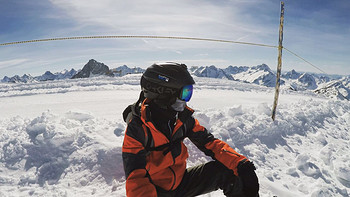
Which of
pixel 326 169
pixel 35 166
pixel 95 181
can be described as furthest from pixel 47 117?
pixel 326 169

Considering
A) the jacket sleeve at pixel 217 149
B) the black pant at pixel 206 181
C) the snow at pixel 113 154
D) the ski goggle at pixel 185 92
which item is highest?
the ski goggle at pixel 185 92

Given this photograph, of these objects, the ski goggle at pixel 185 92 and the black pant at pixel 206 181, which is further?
the black pant at pixel 206 181

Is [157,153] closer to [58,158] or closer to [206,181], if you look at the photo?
[206,181]

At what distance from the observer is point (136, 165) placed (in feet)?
5.86

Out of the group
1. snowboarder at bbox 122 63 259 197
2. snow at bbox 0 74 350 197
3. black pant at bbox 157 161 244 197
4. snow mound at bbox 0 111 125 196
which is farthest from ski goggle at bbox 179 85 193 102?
snow mound at bbox 0 111 125 196

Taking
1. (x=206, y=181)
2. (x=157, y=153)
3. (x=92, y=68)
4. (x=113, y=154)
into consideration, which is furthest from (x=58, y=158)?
(x=92, y=68)

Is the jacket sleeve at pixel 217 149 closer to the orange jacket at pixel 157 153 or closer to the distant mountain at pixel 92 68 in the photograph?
the orange jacket at pixel 157 153

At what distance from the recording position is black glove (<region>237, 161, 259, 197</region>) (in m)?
2.07

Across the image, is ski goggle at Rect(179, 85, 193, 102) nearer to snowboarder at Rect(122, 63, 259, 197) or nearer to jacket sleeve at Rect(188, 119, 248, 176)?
snowboarder at Rect(122, 63, 259, 197)

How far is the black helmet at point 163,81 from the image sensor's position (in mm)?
2098

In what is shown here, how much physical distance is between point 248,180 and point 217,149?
440 millimetres

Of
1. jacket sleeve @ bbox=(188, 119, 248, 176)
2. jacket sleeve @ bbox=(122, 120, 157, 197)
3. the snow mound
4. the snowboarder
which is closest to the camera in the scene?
jacket sleeve @ bbox=(122, 120, 157, 197)

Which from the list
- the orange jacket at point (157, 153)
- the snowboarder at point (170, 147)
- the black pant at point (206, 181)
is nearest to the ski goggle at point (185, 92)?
the snowboarder at point (170, 147)

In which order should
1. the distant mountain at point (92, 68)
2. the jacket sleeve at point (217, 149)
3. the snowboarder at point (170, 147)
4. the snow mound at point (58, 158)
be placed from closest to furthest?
the snowboarder at point (170, 147) < the jacket sleeve at point (217, 149) < the snow mound at point (58, 158) < the distant mountain at point (92, 68)
